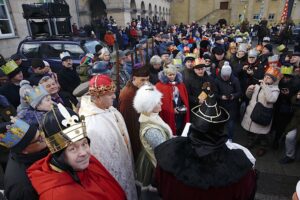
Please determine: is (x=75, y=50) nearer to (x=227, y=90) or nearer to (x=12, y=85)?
(x=12, y=85)

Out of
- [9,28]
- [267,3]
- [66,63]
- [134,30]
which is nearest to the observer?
[66,63]

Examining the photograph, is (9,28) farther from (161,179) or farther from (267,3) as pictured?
Answer: (267,3)

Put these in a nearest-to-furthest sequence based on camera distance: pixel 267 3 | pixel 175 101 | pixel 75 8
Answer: pixel 175 101
pixel 75 8
pixel 267 3

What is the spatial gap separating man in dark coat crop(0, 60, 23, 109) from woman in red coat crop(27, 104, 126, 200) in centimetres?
283

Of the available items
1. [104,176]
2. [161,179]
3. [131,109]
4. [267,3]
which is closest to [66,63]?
[131,109]

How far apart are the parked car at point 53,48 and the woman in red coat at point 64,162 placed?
6374 mm

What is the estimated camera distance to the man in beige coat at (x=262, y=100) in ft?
12.0

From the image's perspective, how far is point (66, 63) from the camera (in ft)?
16.2

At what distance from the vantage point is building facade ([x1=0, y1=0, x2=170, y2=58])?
1155cm

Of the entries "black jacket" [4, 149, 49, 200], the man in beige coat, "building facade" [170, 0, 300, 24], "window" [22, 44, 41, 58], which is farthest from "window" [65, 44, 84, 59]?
"building facade" [170, 0, 300, 24]

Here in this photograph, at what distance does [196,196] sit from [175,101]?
2404mm

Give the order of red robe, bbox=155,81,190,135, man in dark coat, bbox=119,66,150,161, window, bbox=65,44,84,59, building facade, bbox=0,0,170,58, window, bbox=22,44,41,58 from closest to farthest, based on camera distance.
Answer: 1. man in dark coat, bbox=119,66,150,161
2. red robe, bbox=155,81,190,135
3. window, bbox=65,44,84,59
4. window, bbox=22,44,41,58
5. building facade, bbox=0,0,170,58

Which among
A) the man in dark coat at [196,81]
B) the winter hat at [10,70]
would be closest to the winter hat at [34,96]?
the winter hat at [10,70]

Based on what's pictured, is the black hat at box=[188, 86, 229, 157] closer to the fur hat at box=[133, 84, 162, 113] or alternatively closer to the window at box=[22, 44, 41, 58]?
the fur hat at box=[133, 84, 162, 113]
